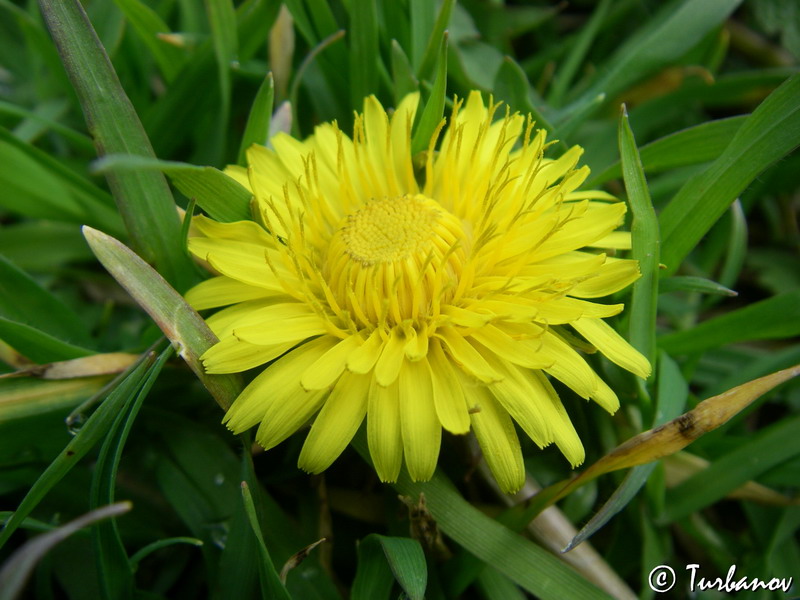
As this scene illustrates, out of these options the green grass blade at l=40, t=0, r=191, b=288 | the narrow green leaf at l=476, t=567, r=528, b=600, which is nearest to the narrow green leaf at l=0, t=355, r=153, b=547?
the green grass blade at l=40, t=0, r=191, b=288

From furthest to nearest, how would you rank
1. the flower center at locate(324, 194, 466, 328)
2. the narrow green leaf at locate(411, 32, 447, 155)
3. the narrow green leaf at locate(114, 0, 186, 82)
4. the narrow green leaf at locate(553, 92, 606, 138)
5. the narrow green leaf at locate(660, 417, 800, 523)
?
the narrow green leaf at locate(114, 0, 186, 82)
the narrow green leaf at locate(553, 92, 606, 138)
the narrow green leaf at locate(660, 417, 800, 523)
the narrow green leaf at locate(411, 32, 447, 155)
the flower center at locate(324, 194, 466, 328)

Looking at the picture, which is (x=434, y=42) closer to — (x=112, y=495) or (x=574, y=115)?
(x=574, y=115)

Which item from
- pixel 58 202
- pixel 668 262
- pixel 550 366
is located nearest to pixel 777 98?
pixel 668 262

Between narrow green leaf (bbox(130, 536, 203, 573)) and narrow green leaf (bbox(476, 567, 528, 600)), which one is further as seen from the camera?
narrow green leaf (bbox(476, 567, 528, 600))

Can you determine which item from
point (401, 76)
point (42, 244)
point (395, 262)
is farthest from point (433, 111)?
point (42, 244)

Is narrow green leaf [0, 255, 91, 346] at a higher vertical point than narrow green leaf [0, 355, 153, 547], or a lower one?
higher

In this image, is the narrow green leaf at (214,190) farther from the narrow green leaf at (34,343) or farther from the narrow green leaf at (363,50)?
the narrow green leaf at (363,50)

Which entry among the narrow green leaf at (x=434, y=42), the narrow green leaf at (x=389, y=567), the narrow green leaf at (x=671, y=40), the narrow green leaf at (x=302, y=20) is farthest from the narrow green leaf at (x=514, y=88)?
the narrow green leaf at (x=389, y=567)

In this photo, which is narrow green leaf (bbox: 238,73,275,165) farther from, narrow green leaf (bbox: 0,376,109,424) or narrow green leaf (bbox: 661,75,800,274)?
narrow green leaf (bbox: 661,75,800,274)
